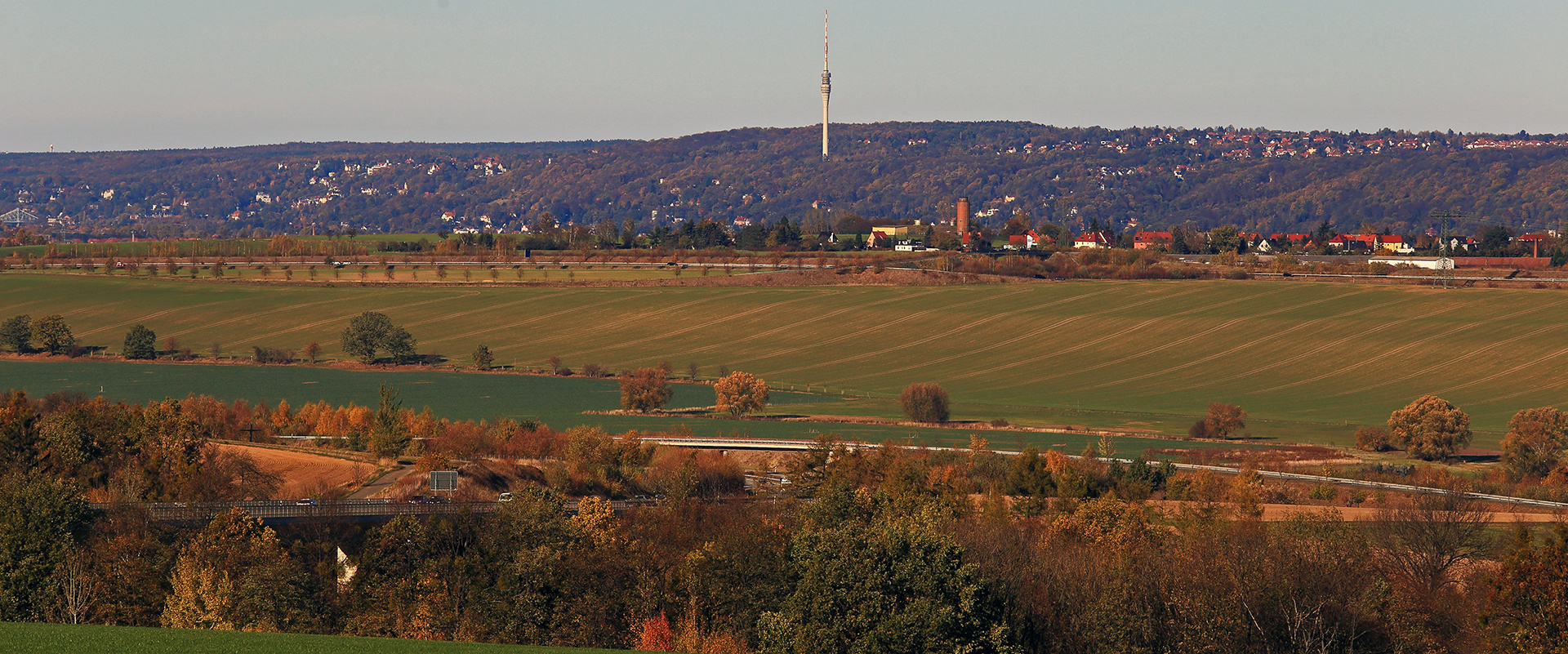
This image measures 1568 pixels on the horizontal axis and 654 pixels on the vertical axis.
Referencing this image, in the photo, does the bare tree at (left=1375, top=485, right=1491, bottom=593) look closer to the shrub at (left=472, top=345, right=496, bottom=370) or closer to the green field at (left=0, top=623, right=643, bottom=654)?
the green field at (left=0, top=623, right=643, bottom=654)

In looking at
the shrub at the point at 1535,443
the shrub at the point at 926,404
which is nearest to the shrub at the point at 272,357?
the shrub at the point at 926,404

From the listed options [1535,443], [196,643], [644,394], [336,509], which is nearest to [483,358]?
[644,394]

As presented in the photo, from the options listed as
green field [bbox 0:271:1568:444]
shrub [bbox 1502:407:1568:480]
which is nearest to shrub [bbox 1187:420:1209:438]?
green field [bbox 0:271:1568:444]

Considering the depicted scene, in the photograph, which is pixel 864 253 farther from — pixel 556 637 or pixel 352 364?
pixel 556 637

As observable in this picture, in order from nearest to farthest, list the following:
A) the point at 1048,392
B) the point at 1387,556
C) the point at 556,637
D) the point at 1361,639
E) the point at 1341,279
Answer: the point at 1361,639
the point at 556,637
the point at 1387,556
the point at 1048,392
the point at 1341,279

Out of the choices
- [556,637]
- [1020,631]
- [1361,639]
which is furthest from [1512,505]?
[556,637]

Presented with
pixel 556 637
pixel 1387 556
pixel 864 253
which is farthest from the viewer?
pixel 864 253

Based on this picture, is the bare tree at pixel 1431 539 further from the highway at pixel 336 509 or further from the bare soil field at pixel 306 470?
the bare soil field at pixel 306 470
